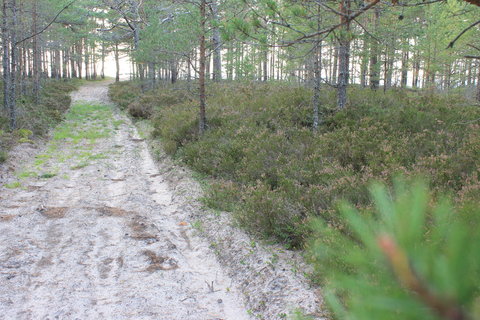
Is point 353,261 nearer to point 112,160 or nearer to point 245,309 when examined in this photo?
point 245,309

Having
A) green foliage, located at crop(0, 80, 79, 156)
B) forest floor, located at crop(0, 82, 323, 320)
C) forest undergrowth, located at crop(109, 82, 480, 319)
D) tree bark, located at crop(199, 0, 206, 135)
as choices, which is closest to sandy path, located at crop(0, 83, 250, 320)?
forest floor, located at crop(0, 82, 323, 320)

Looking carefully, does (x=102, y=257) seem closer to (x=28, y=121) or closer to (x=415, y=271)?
(x=415, y=271)

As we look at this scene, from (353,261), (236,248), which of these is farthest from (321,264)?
(353,261)

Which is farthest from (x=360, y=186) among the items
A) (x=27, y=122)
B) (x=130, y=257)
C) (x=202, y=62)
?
(x=27, y=122)

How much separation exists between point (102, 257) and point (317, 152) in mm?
4511

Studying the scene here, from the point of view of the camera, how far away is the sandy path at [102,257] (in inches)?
143

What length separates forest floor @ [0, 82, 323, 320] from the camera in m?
3.62

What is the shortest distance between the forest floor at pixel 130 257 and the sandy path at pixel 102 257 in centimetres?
1

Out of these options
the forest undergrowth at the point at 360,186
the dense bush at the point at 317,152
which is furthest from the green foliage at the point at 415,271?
the dense bush at the point at 317,152

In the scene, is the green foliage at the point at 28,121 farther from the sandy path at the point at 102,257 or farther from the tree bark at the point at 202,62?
the tree bark at the point at 202,62

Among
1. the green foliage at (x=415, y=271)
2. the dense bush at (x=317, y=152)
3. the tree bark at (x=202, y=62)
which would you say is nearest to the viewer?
the green foliage at (x=415, y=271)

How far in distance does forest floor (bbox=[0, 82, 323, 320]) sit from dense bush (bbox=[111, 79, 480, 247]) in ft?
2.06

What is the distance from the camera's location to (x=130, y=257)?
464 cm

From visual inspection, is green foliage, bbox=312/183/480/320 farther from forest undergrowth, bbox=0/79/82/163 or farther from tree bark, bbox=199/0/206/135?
forest undergrowth, bbox=0/79/82/163
